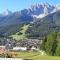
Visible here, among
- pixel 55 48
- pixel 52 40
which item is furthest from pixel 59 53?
pixel 52 40

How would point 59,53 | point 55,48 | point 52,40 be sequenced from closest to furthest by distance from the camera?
1. point 59,53
2. point 55,48
3. point 52,40

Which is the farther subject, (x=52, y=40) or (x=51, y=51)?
(x=52, y=40)

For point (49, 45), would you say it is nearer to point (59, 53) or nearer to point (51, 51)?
point (51, 51)

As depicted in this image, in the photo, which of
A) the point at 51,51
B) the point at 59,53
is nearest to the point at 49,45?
the point at 51,51

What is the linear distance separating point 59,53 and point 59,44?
10730 mm

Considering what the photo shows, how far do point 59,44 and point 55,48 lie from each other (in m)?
5.02

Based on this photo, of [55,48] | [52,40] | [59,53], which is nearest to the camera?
[59,53]

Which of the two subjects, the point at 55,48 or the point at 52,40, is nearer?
the point at 55,48

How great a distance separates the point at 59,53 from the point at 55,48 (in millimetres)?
6027

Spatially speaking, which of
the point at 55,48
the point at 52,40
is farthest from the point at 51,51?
the point at 52,40

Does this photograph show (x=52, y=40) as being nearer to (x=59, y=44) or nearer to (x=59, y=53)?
(x=59, y=44)

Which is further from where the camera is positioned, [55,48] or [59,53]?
[55,48]

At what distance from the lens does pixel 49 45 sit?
9431 centimetres

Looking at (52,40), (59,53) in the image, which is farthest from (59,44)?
(59,53)
